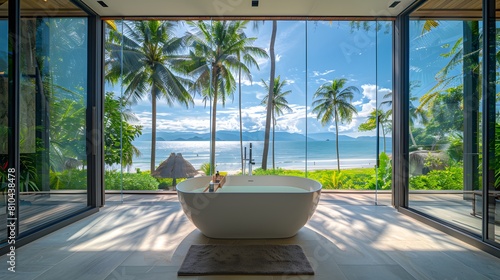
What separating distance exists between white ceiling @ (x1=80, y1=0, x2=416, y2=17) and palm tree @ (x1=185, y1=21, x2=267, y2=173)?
1.88m

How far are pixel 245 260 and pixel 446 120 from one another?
2593 millimetres

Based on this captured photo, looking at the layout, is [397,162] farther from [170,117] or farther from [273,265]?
[170,117]

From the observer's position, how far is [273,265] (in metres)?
2.02

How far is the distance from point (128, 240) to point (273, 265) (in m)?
1.44

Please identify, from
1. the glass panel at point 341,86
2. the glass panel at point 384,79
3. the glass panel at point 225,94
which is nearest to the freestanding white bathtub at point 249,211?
the glass panel at point 384,79

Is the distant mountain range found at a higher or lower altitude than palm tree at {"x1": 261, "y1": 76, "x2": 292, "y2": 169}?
lower

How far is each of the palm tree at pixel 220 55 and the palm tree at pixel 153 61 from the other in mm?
333

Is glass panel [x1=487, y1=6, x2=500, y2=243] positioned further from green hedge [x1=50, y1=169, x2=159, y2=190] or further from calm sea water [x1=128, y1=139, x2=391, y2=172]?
green hedge [x1=50, y1=169, x2=159, y2=190]

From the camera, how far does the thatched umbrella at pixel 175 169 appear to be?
15.0ft

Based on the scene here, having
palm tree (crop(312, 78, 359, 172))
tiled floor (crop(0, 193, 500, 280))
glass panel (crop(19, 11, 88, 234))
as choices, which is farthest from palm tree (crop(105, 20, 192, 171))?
palm tree (crop(312, 78, 359, 172))

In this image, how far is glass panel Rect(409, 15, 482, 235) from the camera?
258cm

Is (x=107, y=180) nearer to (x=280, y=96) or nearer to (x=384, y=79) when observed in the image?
(x=280, y=96)

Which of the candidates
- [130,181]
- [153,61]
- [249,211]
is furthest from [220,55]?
[249,211]

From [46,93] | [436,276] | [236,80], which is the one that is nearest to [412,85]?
[436,276]
